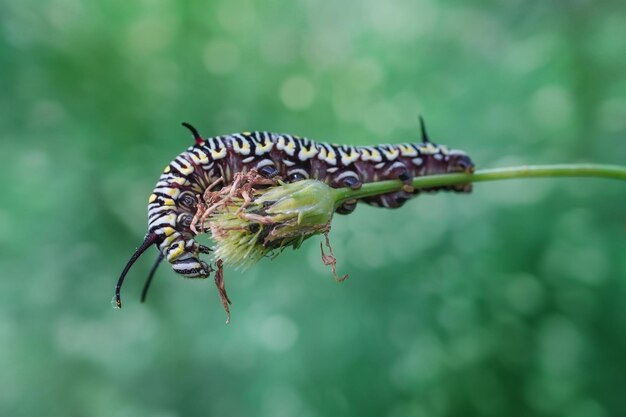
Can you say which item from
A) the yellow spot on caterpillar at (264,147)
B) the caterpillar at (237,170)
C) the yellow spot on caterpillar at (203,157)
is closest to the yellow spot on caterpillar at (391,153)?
the caterpillar at (237,170)

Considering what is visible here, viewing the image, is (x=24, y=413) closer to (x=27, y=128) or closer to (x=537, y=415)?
(x=27, y=128)

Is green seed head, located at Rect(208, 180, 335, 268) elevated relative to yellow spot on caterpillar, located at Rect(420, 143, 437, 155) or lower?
lower

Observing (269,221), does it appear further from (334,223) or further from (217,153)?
(334,223)

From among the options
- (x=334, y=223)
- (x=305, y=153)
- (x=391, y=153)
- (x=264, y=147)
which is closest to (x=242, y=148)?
(x=264, y=147)

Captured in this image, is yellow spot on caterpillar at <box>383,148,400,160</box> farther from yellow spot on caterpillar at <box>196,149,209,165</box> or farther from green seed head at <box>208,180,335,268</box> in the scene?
yellow spot on caterpillar at <box>196,149,209,165</box>

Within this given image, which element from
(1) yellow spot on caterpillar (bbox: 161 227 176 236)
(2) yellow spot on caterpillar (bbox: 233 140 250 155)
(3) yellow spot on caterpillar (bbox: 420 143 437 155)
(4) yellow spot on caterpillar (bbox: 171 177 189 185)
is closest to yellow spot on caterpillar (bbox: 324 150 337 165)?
(2) yellow spot on caterpillar (bbox: 233 140 250 155)

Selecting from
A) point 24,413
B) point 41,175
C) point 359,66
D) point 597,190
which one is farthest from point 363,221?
point 24,413

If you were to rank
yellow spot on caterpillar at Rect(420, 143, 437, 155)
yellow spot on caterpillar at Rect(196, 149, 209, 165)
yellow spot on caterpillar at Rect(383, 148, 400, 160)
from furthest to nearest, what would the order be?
yellow spot on caterpillar at Rect(420, 143, 437, 155) < yellow spot on caterpillar at Rect(383, 148, 400, 160) < yellow spot on caterpillar at Rect(196, 149, 209, 165)

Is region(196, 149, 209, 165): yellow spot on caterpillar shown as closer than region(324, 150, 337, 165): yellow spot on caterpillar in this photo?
Yes
